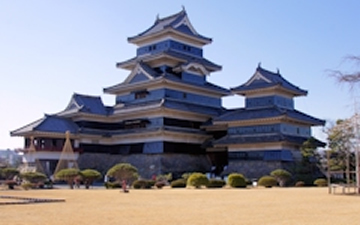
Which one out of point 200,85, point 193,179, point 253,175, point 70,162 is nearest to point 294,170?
point 253,175

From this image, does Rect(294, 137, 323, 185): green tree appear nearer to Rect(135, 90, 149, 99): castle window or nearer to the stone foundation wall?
the stone foundation wall

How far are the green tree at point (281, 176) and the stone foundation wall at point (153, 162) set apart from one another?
41.5 ft

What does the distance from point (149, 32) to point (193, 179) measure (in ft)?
85.1

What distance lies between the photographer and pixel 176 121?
51406 millimetres

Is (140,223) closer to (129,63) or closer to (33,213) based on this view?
(33,213)

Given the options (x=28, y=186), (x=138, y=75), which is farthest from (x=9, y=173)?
(x=138, y=75)

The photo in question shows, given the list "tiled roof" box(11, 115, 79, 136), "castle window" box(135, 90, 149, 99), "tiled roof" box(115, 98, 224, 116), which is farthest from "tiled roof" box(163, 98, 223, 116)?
"tiled roof" box(11, 115, 79, 136)

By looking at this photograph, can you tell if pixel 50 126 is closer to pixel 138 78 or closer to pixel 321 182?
pixel 138 78

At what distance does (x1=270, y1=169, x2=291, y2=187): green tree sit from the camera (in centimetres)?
4019

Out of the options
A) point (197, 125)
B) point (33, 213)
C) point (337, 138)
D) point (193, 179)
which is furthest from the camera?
point (197, 125)

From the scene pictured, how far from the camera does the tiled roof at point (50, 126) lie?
50562mm

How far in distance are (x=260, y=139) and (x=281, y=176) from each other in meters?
5.88

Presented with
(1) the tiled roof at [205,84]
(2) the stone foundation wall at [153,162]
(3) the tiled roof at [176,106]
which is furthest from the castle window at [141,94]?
(2) the stone foundation wall at [153,162]

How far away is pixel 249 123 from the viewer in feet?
156
